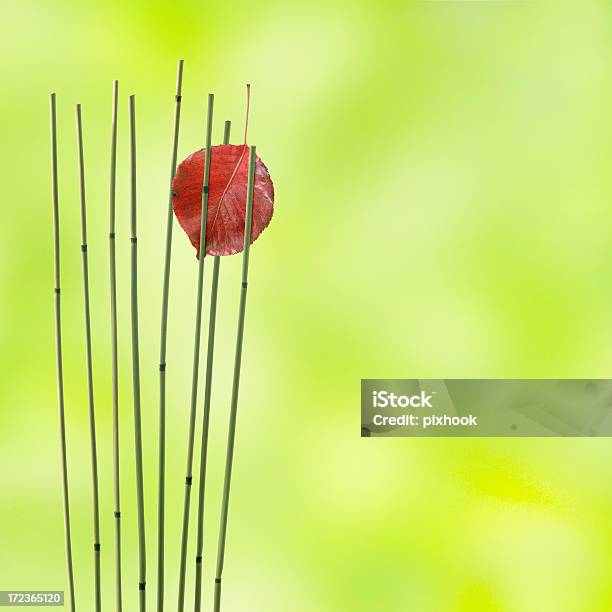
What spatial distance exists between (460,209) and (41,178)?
2.48ft

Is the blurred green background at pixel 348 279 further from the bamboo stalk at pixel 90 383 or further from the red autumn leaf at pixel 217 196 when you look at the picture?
the red autumn leaf at pixel 217 196

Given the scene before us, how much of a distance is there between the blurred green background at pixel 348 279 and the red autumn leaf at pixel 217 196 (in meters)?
0.21

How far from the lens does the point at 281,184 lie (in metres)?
1.34

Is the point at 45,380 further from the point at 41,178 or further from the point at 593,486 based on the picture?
the point at 593,486

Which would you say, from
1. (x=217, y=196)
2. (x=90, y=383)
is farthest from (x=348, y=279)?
(x=90, y=383)

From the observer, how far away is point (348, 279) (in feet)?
4.37

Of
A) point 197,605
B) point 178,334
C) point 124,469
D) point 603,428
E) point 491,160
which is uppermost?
point 491,160

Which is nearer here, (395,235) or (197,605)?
(197,605)

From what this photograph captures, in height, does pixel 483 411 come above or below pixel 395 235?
→ below

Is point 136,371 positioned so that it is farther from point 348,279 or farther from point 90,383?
point 348,279

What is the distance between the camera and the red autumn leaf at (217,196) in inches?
42.9

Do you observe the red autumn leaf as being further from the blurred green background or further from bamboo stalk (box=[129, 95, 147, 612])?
the blurred green background

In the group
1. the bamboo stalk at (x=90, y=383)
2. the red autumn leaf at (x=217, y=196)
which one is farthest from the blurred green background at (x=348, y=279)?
the red autumn leaf at (x=217, y=196)

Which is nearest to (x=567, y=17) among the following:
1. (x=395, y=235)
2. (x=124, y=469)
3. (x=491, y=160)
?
(x=491, y=160)
